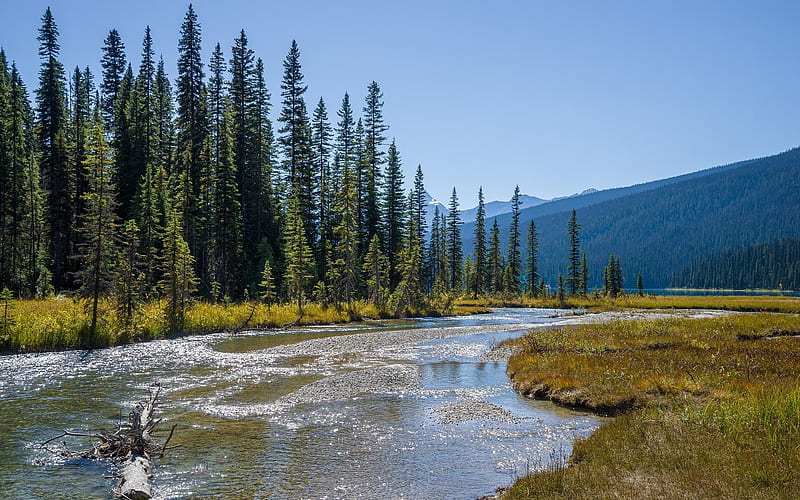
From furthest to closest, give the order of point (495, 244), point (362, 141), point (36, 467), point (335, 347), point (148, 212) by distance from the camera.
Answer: point (495, 244), point (362, 141), point (148, 212), point (335, 347), point (36, 467)

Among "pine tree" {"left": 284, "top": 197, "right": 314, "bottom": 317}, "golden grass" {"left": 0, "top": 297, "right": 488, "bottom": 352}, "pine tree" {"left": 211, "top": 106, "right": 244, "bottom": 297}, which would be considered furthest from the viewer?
"pine tree" {"left": 211, "top": 106, "right": 244, "bottom": 297}

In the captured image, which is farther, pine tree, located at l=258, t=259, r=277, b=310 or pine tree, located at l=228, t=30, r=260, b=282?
pine tree, located at l=228, t=30, r=260, b=282

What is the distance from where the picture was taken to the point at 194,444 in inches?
440

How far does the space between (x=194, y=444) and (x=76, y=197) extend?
168ft

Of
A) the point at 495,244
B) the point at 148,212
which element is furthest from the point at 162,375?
the point at 495,244

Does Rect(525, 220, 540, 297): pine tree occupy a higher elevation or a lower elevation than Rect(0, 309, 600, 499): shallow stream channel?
higher

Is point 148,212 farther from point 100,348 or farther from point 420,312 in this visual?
point 420,312

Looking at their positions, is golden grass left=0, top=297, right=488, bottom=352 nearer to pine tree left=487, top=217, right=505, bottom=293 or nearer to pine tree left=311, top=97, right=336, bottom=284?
pine tree left=311, top=97, right=336, bottom=284

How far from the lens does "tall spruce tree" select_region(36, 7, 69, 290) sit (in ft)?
169

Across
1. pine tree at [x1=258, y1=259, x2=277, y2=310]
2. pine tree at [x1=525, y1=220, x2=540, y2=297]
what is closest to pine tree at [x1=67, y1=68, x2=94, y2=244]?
pine tree at [x1=258, y1=259, x2=277, y2=310]

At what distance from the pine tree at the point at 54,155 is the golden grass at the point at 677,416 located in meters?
49.5

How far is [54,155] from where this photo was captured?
52844 millimetres

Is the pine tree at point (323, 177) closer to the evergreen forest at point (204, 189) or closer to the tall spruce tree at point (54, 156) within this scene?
the evergreen forest at point (204, 189)

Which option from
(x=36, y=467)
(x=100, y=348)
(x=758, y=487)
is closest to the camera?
(x=758, y=487)
